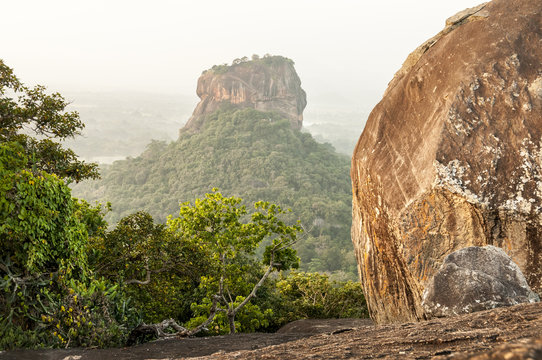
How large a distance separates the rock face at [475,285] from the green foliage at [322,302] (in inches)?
433

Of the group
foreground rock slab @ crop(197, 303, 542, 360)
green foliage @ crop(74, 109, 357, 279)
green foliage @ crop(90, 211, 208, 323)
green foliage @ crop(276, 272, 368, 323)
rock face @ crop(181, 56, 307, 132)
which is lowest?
green foliage @ crop(276, 272, 368, 323)

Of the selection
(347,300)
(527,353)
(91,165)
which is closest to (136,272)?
(91,165)

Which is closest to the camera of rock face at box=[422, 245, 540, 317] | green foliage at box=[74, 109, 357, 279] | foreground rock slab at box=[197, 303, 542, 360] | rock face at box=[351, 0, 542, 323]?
foreground rock slab at box=[197, 303, 542, 360]

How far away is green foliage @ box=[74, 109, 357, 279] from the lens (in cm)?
5141

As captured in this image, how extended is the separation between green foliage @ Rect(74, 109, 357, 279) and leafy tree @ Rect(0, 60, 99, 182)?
116 feet

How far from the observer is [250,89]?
83.8m

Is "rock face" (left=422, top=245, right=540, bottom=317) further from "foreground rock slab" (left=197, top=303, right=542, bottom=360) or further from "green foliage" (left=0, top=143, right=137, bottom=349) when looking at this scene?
"green foliage" (left=0, top=143, right=137, bottom=349)

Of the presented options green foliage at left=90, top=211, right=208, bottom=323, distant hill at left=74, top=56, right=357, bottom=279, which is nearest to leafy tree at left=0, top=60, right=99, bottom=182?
green foliage at left=90, top=211, right=208, bottom=323

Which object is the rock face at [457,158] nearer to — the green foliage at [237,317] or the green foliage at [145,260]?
the green foliage at [145,260]

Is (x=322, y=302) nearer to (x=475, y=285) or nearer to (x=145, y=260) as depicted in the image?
(x=145, y=260)

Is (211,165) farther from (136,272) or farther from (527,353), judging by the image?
(527,353)

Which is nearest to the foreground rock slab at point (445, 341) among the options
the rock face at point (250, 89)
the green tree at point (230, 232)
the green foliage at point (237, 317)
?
the green tree at point (230, 232)

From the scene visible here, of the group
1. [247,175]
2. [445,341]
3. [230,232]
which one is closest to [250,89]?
[247,175]

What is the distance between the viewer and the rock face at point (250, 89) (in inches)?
3260
